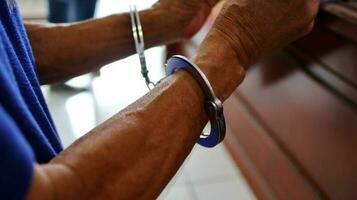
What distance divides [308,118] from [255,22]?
423mm

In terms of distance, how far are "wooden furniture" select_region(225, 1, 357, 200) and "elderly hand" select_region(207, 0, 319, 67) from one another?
298 mm

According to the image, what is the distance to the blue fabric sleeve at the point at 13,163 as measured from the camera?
246mm

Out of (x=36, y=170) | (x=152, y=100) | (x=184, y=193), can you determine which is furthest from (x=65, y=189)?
(x=184, y=193)

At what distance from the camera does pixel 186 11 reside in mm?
657

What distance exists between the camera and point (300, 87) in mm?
855

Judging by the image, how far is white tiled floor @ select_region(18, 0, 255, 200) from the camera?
3.28 ft

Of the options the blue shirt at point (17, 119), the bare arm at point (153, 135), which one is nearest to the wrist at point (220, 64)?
the bare arm at point (153, 135)

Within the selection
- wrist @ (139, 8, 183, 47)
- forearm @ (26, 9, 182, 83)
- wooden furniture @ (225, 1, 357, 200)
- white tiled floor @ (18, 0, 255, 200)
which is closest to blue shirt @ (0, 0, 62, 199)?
forearm @ (26, 9, 182, 83)

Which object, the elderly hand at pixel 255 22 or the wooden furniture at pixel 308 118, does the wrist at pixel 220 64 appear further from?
the wooden furniture at pixel 308 118

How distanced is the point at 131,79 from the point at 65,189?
4.40ft

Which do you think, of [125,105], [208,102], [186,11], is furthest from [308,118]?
[125,105]

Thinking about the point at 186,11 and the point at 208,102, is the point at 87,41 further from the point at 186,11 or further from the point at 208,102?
the point at 208,102

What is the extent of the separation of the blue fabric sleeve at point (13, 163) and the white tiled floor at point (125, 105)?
1.64 ft

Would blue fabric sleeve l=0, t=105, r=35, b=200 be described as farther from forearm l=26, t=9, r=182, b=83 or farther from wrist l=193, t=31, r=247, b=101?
forearm l=26, t=9, r=182, b=83
